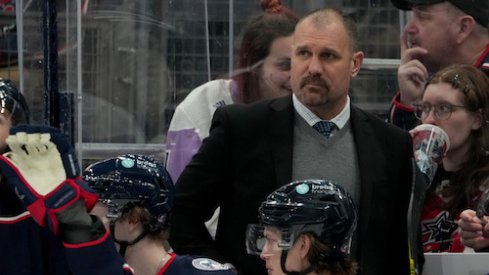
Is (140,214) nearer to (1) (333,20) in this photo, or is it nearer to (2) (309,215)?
(2) (309,215)

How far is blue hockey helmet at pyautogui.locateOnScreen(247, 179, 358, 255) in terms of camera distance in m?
4.02

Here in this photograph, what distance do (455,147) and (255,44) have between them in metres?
0.88

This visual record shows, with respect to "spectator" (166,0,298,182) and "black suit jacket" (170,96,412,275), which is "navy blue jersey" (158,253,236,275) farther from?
"spectator" (166,0,298,182)

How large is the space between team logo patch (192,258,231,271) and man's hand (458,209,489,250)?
944 millimetres

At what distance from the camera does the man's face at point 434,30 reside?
5.61 metres

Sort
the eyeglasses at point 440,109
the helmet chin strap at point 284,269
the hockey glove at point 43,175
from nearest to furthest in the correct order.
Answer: the hockey glove at point 43,175
the helmet chin strap at point 284,269
the eyeglasses at point 440,109

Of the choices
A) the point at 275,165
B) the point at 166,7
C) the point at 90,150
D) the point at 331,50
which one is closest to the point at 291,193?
the point at 275,165

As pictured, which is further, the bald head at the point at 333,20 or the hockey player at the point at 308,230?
the bald head at the point at 333,20

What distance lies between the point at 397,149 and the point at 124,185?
0.95 metres

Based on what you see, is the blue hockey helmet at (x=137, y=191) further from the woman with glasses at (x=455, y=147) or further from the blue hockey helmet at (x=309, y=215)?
the woman with glasses at (x=455, y=147)

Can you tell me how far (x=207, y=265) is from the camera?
4.31 meters

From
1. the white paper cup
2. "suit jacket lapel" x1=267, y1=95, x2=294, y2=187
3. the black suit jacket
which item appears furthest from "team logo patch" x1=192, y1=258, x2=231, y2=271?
the white paper cup

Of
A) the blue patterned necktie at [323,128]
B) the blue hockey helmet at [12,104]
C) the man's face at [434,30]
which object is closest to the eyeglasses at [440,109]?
the man's face at [434,30]

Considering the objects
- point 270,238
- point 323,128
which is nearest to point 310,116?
point 323,128
